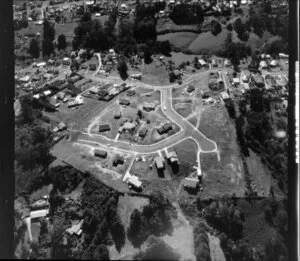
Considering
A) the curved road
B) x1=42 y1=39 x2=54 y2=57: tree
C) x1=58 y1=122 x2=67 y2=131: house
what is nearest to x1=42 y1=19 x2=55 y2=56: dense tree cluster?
x1=42 y1=39 x2=54 y2=57: tree

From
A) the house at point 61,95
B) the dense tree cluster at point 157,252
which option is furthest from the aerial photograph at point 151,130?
the house at point 61,95

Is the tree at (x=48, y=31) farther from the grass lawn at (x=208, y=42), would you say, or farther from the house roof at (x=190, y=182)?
the house roof at (x=190, y=182)

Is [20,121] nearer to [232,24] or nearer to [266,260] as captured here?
[266,260]

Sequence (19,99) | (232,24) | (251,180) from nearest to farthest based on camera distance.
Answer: (251,180), (19,99), (232,24)

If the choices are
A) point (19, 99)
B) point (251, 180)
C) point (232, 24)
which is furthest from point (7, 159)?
point (232, 24)

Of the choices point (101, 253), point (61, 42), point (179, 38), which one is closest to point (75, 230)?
point (101, 253)

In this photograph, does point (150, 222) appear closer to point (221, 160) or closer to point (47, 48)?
point (221, 160)
